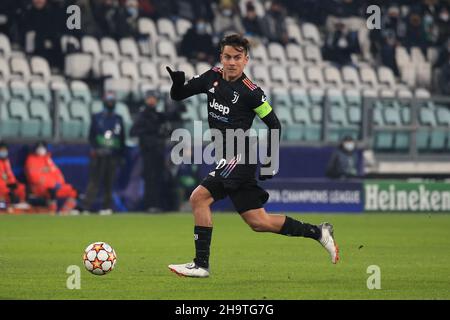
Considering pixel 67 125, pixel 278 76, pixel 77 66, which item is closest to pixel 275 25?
pixel 278 76

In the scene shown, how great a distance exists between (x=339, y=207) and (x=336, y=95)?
2589 mm

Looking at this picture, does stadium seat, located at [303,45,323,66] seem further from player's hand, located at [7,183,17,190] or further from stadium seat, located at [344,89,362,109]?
player's hand, located at [7,183,17,190]

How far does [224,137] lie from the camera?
1146 centimetres

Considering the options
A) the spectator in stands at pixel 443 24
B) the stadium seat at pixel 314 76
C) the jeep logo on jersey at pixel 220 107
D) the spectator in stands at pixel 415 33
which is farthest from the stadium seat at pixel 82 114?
the jeep logo on jersey at pixel 220 107

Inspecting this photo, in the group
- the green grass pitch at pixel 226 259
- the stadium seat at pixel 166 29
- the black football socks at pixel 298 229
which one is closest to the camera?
the green grass pitch at pixel 226 259

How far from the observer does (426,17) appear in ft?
104

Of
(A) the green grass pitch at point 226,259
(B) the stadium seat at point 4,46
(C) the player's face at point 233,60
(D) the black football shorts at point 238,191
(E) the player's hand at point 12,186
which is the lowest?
(A) the green grass pitch at point 226,259

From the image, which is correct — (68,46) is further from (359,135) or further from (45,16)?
(359,135)

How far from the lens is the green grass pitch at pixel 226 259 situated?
1046 centimetres

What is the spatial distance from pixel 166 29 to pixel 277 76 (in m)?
2.82

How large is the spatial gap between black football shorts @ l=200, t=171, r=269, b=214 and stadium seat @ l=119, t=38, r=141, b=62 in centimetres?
1593

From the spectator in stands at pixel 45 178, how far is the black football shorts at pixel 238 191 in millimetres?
11782

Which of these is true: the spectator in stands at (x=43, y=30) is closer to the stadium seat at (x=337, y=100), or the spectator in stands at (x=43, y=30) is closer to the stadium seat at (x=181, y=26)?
the stadium seat at (x=181, y=26)

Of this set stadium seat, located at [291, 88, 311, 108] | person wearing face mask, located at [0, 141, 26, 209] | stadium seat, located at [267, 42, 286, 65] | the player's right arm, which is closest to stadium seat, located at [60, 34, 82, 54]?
person wearing face mask, located at [0, 141, 26, 209]
